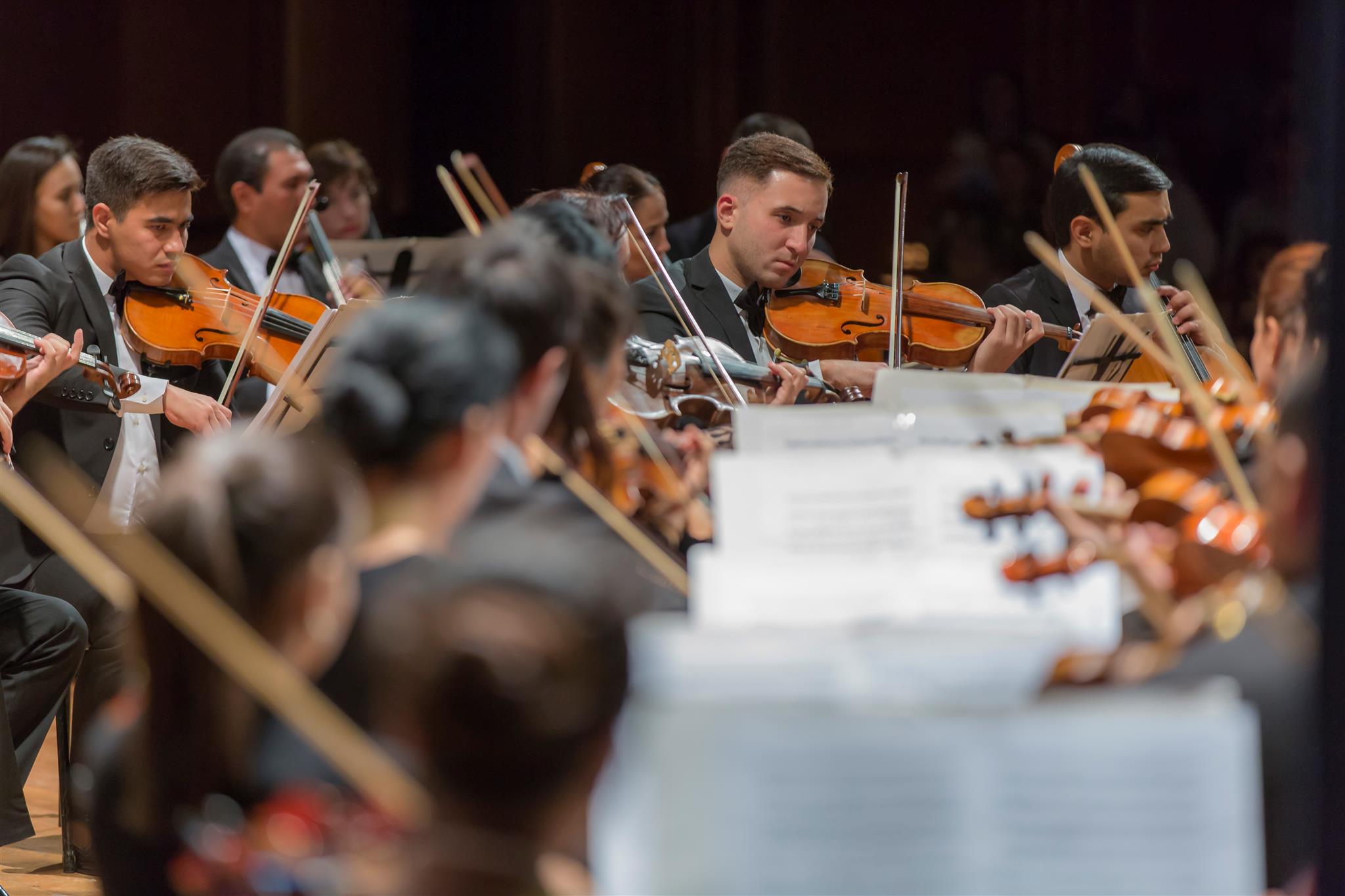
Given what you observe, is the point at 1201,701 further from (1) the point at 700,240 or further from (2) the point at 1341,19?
(1) the point at 700,240

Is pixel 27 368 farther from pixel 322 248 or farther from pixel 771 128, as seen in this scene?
pixel 771 128

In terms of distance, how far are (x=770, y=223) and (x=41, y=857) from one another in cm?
182

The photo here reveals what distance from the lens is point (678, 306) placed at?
2.47m

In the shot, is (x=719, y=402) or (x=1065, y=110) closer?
(x=719, y=402)

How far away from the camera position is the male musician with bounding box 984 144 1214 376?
2.38m

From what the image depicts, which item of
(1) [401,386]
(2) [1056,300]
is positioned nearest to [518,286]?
(1) [401,386]

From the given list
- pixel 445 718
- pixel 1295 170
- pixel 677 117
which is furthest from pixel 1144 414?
pixel 677 117

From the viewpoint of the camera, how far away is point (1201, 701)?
919 mm

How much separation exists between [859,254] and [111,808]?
8.89ft

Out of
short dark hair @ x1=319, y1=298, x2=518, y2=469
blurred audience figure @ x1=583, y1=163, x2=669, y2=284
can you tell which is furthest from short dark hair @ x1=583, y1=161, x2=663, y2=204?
short dark hair @ x1=319, y1=298, x2=518, y2=469

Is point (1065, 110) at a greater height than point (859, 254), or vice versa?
point (1065, 110)

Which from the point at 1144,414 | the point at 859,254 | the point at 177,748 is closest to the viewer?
the point at 177,748

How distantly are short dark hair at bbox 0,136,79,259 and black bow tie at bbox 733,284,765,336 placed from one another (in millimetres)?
1443

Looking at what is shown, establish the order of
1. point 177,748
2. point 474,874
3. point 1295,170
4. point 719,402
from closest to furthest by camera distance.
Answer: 1. point 474,874
2. point 177,748
3. point 1295,170
4. point 719,402
